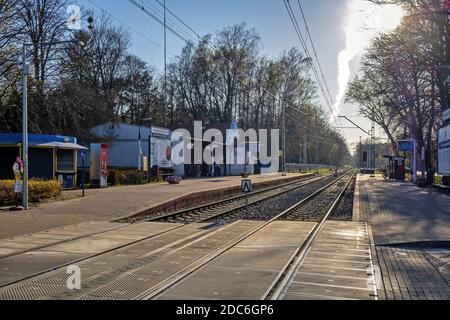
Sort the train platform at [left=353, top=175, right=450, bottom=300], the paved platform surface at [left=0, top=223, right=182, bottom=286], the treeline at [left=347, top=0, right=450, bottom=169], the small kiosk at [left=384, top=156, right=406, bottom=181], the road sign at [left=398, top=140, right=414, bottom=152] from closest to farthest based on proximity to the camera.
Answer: the train platform at [left=353, top=175, right=450, bottom=300] → the paved platform surface at [left=0, top=223, right=182, bottom=286] → the treeline at [left=347, top=0, right=450, bottom=169] → the road sign at [left=398, top=140, right=414, bottom=152] → the small kiosk at [left=384, top=156, right=406, bottom=181]

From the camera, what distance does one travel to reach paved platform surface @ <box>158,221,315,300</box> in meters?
7.11

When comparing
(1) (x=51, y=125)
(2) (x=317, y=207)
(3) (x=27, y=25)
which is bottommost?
(2) (x=317, y=207)

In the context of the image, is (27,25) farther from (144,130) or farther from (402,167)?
(402,167)

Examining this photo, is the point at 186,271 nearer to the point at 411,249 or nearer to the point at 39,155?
the point at 411,249

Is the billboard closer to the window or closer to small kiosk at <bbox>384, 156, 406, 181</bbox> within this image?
small kiosk at <bbox>384, 156, 406, 181</bbox>

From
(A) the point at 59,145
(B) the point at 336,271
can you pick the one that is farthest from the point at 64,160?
(B) the point at 336,271

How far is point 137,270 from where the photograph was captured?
340 inches

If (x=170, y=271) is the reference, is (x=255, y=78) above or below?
above

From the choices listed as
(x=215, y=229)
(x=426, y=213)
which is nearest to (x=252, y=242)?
(x=215, y=229)

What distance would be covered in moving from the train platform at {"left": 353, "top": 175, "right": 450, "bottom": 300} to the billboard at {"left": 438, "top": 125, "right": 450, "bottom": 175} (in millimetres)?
13002

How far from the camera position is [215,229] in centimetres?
1461

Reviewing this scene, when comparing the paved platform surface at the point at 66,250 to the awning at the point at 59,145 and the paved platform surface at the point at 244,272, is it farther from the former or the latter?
the awning at the point at 59,145

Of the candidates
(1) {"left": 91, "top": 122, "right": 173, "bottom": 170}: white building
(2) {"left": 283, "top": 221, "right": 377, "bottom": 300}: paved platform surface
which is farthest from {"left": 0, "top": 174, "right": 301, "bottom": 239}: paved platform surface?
(1) {"left": 91, "top": 122, "right": 173, "bottom": 170}: white building
